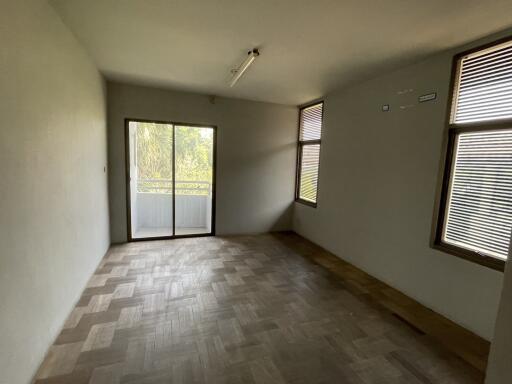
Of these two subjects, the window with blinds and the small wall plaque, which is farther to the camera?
the window with blinds

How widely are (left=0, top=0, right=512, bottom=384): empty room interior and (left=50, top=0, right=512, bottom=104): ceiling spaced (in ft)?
0.08

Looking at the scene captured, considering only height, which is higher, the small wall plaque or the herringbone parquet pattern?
the small wall plaque

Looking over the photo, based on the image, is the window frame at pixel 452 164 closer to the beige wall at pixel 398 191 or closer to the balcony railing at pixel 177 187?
the beige wall at pixel 398 191

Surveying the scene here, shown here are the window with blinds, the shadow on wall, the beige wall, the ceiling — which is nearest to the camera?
the ceiling

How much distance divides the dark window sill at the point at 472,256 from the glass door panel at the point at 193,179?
12.6 feet

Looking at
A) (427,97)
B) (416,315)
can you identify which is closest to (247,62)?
(427,97)

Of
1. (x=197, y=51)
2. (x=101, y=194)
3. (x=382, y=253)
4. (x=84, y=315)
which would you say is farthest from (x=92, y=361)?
(x=382, y=253)

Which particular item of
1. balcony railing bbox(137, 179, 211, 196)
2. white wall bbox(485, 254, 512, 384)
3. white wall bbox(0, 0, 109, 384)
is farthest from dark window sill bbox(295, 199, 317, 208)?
white wall bbox(485, 254, 512, 384)

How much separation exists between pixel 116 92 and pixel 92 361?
3.91 m

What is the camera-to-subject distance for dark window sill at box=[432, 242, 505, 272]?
227 cm

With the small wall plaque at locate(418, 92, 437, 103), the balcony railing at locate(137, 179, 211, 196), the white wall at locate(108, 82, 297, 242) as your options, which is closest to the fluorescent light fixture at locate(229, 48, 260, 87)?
the white wall at locate(108, 82, 297, 242)

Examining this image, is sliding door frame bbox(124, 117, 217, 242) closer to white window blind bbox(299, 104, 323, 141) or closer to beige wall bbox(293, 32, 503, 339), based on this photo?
white window blind bbox(299, 104, 323, 141)

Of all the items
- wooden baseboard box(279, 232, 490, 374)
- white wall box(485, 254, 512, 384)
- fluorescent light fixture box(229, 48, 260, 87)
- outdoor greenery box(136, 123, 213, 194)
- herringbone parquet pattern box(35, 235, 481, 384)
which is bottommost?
herringbone parquet pattern box(35, 235, 481, 384)

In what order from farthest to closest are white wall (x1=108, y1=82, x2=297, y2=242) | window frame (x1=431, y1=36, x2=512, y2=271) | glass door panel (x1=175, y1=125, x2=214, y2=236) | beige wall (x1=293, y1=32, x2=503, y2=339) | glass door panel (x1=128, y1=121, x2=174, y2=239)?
glass door panel (x1=175, y1=125, x2=214, y2=236)
glass door panel (x1=128, y1=121, x2=174, y2=239)
white wall (x1=108, y1=82, x2=297, y2=242)
beige wall (x1=293, y1=32, x2=503, y2=339)
window frame (x1=431, y1=36, x2=512, y2=271)
